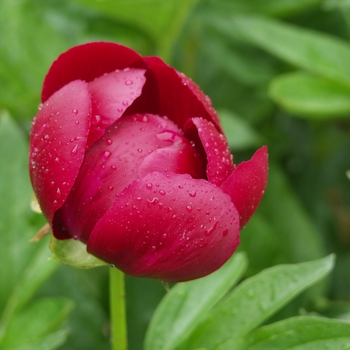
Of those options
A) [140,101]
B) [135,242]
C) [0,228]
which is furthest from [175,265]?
[0,228]

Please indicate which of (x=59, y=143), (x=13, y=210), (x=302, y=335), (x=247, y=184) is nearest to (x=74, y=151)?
(x=59, y=143)

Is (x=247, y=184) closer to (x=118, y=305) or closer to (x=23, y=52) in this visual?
(x=118, y=305)

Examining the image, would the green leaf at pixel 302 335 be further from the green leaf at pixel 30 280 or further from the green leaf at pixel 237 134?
the green leaf at pixel 237 134

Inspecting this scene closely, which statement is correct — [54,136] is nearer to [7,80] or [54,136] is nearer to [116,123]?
[116,123]

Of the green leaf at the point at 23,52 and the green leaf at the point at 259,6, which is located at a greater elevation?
the green leaf at the point at 259,6

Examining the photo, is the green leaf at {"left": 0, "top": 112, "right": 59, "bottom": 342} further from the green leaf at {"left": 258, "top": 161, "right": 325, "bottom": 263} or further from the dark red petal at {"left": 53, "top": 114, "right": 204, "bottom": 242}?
the green leaf at {"left": 258, "top": 161, "right": 325, "bottom": 263}

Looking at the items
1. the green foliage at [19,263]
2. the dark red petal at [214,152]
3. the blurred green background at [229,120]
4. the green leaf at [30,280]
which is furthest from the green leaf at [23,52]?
the dark red petal at [214,152]

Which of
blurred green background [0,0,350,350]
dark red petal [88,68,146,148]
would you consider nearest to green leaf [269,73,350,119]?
blurred green background [0,0,350,350]
